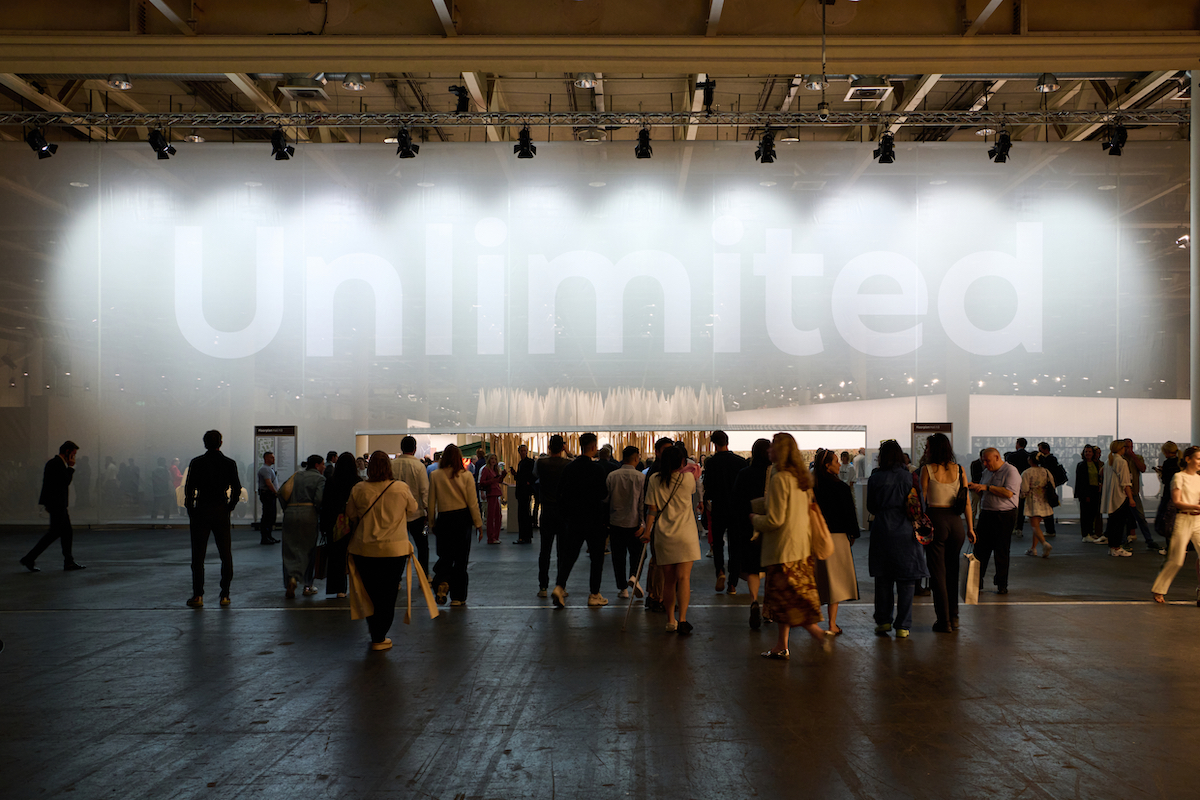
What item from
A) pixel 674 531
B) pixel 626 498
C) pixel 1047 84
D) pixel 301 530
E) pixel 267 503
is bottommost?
pixel 267 503

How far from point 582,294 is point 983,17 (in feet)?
27.5

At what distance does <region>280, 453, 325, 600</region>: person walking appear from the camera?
8.45 meters

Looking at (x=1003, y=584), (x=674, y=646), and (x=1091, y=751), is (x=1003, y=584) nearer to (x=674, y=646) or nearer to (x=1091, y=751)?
(x=674, y=646)

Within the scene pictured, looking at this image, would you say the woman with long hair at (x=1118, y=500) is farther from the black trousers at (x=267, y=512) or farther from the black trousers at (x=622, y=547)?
the black trousers at (x=267, y=512)

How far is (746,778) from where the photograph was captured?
359 cm

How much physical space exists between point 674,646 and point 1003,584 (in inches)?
152

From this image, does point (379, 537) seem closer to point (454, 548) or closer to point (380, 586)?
point (380, 586)

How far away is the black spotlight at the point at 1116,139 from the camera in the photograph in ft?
49.6

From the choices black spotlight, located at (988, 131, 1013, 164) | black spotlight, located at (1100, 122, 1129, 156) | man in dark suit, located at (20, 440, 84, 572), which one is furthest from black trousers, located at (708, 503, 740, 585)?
black spotlight, located at (1100, 122, 1129, 156)

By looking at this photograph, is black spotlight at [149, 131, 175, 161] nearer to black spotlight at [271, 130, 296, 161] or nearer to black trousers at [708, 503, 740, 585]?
black spotlight at [271, 130, 296, 161]

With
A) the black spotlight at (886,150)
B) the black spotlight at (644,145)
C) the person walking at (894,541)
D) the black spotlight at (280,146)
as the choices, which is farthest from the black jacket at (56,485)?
the black spotlight at (886,150)

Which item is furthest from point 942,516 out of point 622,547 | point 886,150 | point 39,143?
point 39,143

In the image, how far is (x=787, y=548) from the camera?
582 cm

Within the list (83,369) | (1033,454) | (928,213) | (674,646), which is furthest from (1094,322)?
(83,369)
